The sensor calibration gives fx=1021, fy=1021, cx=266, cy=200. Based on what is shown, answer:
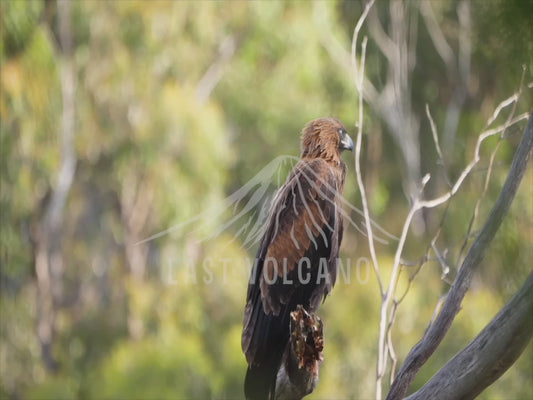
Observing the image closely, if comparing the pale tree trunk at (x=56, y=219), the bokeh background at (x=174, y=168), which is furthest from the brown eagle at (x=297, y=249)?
the pale tree trunk at (x=56, y=219)

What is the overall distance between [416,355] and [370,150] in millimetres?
11012

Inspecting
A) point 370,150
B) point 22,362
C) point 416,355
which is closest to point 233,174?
point 370,150

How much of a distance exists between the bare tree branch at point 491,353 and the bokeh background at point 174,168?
5377mm

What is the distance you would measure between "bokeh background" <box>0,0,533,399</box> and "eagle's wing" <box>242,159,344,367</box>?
448 centimetres

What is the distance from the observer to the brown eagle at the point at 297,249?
3.48 meters

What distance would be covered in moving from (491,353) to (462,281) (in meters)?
0.30

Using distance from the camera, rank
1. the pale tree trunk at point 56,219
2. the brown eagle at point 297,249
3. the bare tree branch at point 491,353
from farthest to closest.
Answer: the pale tree trunk at point 56,219, the brown eagle at point 297,249, the bare tree branch at point 491,353

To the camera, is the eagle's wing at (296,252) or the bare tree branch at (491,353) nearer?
the bare tree branch at (491,353)

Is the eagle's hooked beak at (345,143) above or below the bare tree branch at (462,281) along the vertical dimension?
above

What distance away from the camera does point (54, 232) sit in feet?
38.3

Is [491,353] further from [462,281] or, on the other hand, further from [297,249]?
[297,249]

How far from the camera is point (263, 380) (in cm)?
326

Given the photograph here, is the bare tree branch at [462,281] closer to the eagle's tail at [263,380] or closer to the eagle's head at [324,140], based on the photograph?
the eagle's tail at [263,380]

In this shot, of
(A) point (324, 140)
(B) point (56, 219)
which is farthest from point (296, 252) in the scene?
(B) point (56, 219)
